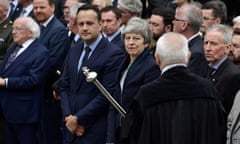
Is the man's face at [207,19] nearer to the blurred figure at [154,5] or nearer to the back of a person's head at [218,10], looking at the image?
the back of a person's head at [218,10]

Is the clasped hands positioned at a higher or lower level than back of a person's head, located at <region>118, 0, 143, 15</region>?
lower

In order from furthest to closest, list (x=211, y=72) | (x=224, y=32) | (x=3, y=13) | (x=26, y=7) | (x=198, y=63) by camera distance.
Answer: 1. (x=26, y=7)
2. (x=3, y=13)
3. (x=198, y=63)
4. (x=224, y=32)
5. (x=211, y=72)

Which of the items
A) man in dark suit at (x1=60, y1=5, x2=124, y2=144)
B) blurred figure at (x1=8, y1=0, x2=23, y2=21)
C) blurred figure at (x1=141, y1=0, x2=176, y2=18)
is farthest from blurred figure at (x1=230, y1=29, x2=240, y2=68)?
blurred figure at (x1=8, y1=0, x2=23, y2=21)

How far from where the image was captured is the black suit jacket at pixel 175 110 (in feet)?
17.5

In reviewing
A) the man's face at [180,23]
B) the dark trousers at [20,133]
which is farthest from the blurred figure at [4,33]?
the man's face at [180,23]

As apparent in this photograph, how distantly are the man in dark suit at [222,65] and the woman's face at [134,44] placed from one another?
0.64 metres

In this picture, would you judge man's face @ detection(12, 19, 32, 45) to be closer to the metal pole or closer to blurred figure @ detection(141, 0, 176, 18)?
the metal pole

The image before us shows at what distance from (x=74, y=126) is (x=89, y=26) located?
1072 mm

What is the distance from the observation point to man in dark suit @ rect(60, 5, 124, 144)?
7133mm

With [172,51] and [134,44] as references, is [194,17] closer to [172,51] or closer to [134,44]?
[134,44]

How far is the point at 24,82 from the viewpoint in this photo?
796 centimetres

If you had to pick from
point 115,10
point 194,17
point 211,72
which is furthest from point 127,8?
point 211,72

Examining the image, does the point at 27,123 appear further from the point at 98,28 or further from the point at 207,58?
the point at 207,58

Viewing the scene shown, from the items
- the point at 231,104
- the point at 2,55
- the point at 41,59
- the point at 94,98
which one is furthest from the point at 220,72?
the point at 2,55
